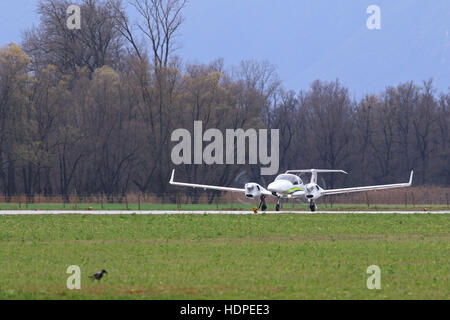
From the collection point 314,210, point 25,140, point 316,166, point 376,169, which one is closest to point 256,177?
point 316,166

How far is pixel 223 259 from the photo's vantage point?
23094 millimetres

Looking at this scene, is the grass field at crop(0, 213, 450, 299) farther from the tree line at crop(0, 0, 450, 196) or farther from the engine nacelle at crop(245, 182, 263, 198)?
the tree line at crop(0, 0, 450, 196)

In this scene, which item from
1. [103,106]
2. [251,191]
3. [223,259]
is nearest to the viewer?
[223,259]

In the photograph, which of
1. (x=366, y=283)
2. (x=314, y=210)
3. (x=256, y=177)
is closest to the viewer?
(x=366, y=283)

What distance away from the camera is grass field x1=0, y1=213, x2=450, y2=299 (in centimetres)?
1722

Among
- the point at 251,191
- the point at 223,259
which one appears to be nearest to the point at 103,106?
Answer: the point at 251,191

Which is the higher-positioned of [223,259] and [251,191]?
[251,191]

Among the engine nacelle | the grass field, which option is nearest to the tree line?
the engine nacelle

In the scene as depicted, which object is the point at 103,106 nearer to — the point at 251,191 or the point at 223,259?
the point at 251,191

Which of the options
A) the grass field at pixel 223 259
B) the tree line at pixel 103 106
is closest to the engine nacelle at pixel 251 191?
the grass field at pixel 223 259
